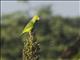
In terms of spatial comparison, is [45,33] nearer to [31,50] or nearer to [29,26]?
[29,26]

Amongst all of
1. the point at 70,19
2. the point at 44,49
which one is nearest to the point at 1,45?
the point at 44,49

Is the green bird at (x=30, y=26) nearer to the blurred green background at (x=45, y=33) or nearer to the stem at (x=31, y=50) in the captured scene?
the stem at (x=31, y=50)

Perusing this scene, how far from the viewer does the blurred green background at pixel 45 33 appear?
3619cm

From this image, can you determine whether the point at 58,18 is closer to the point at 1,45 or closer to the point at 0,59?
the point at 1,45

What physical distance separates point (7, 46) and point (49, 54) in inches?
140

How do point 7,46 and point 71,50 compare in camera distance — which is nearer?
point 71,50

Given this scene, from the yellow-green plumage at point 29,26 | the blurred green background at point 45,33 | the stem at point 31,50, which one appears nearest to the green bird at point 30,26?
the yellow-green plumage at point 29,26

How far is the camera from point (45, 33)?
41969 mm

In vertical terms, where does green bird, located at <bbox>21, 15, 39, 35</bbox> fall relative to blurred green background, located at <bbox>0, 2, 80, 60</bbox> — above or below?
above

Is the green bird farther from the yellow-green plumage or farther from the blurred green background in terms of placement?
the blurred green background

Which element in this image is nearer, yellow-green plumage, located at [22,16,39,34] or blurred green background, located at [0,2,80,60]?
yellow-green plumage, located at [22,16,39,34]

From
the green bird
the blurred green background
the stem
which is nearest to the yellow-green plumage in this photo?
the green bird

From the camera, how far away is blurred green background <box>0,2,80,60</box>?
36188mm

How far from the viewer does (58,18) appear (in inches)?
1705
